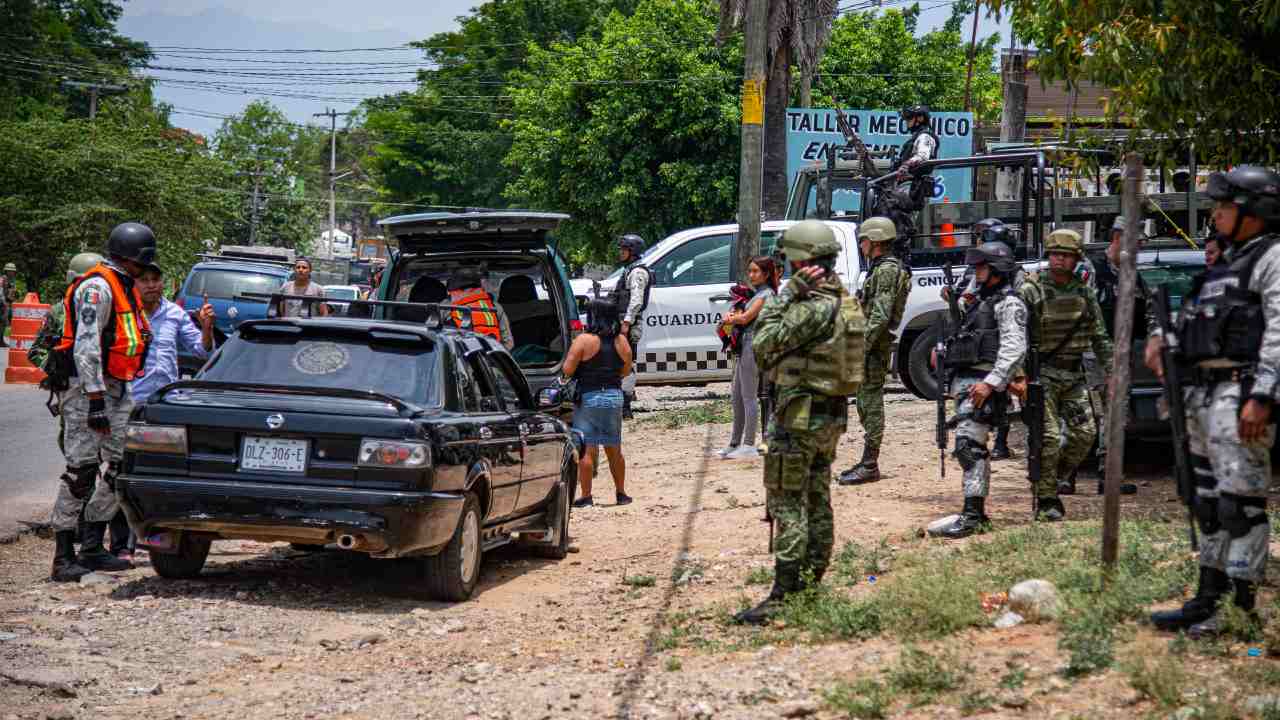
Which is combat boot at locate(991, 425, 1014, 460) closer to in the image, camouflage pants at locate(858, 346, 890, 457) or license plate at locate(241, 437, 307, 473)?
camouflage pants at locate(858, 346, 890, 457)

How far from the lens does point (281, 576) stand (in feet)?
27.5

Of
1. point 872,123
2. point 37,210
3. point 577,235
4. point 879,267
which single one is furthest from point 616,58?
point 879,267

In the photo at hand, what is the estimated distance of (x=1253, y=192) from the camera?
227 inches

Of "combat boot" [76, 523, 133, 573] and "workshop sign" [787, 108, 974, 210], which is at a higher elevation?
"workshop sign" [787, 108, 974, 210]

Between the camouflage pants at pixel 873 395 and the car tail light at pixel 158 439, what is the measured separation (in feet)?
17.5

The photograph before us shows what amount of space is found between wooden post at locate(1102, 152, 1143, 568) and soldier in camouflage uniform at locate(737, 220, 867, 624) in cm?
118

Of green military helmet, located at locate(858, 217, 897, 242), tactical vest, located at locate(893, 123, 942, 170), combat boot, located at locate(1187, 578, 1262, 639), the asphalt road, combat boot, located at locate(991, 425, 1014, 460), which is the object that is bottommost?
the asphalt road

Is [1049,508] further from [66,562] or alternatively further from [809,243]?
[66,562]

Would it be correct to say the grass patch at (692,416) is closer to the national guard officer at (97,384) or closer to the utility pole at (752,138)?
the utility pole at (752,138)

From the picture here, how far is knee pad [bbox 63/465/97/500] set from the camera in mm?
8156

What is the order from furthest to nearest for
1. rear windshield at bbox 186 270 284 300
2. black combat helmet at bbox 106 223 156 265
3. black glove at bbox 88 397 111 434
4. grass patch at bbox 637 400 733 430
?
rear windshield at bbox 186 270 284 300
grass patch at bbox 637 400 733 430
black combat helmet at bbox 106 223 156 265
black glove at bbox 88 397 111 434

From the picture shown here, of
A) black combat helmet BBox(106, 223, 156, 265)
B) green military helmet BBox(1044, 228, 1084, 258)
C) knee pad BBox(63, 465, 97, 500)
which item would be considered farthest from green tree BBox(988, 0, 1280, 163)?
knee pad BBox(63, 465, 97, 500)

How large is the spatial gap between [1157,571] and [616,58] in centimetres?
3072

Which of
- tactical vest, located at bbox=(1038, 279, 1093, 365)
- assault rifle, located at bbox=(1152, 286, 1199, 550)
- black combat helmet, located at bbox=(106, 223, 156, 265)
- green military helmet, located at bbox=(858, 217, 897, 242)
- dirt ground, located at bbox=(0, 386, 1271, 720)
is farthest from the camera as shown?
green military helmet, located at bbox=(858, 217, 897, 242)
